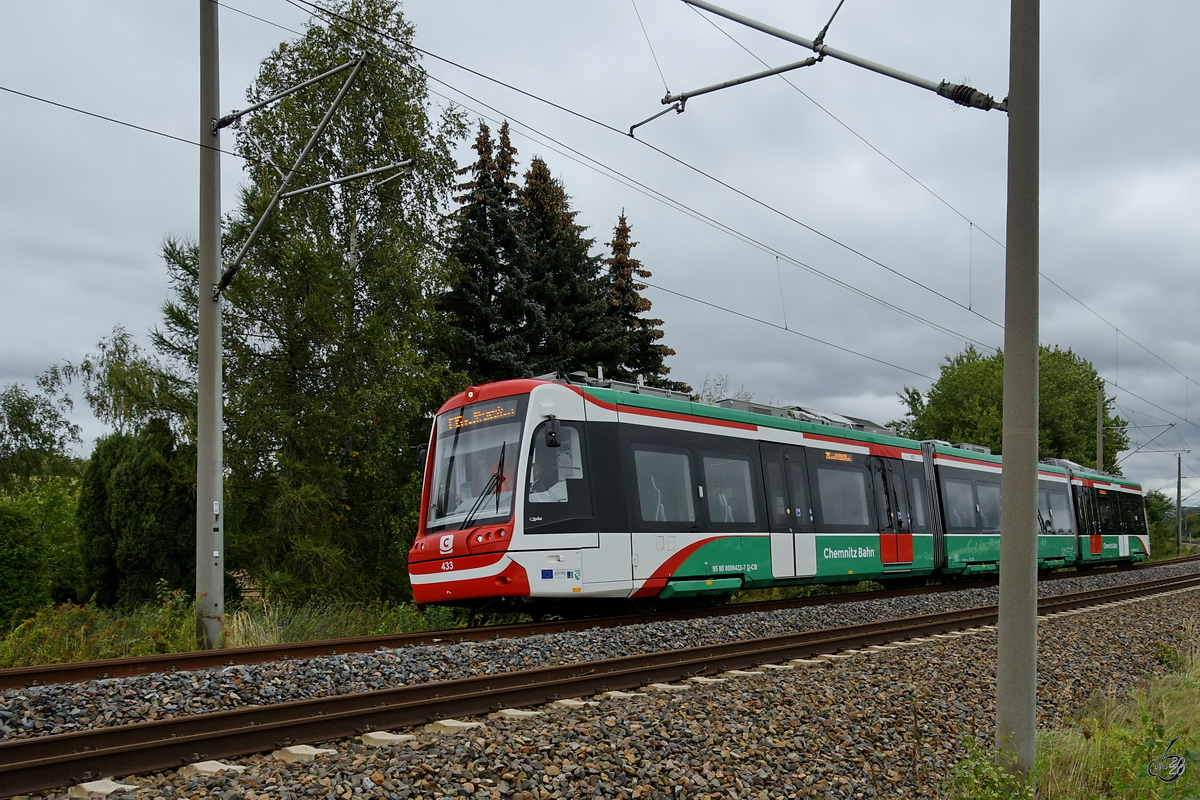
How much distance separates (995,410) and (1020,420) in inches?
1575

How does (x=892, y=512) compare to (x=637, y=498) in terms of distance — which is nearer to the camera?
(x=637, y=498)

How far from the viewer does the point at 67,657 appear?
10727 millimetres

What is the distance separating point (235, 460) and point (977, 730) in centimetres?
1519

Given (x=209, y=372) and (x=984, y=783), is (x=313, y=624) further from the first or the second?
(x=984, y=783)

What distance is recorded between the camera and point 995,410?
142 ft

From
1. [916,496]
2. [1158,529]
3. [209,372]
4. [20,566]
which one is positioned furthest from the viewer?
[1158,529]

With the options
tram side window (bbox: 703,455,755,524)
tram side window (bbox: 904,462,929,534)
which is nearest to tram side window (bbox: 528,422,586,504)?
tram side window (bbox: 703,455,755,524)

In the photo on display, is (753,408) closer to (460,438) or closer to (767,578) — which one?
(767,578)

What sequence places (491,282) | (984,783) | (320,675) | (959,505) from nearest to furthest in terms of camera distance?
(984,783)
(320,675)
(959,505)
(491,282)

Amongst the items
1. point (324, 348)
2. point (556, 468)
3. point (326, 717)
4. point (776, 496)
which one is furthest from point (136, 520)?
point (326, 717)

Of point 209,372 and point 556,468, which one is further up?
point 209,372

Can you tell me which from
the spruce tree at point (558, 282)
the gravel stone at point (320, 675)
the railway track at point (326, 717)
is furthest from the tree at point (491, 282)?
the railway track at point (326, 717)

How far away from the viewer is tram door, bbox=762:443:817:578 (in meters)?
14.9

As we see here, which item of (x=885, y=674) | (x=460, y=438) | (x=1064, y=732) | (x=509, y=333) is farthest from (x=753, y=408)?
(x=509, y=333)
